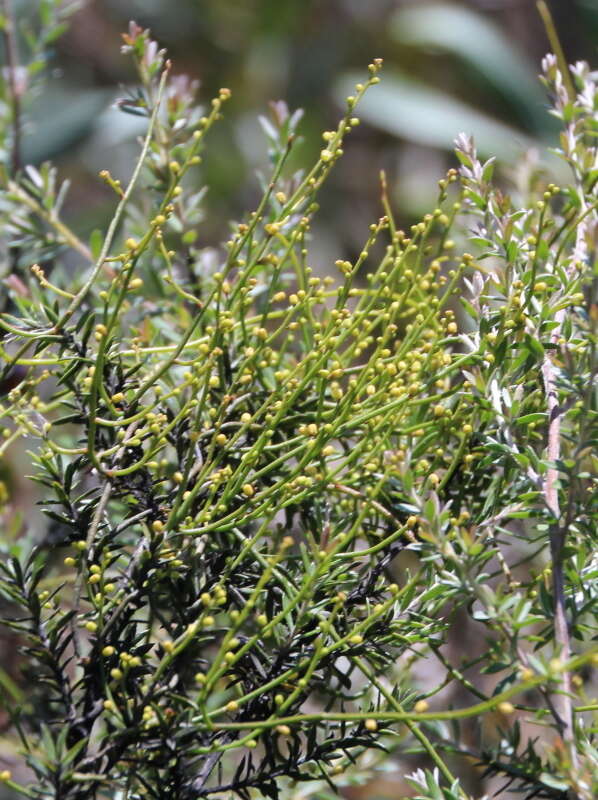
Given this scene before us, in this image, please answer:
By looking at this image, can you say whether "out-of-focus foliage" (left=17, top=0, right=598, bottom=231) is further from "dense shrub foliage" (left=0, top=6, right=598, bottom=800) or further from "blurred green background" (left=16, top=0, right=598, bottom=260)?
"dense shrub foliage" (left=0, top=6, right=598, bottom=800)

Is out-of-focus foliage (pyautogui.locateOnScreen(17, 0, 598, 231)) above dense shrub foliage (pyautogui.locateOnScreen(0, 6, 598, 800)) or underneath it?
above

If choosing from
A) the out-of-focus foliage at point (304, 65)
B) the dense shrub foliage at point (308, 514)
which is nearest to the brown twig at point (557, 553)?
the dense shrub foliage at point (308, 514)

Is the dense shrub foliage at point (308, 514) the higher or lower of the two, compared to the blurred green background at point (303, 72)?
lower

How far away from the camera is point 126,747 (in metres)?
0.38

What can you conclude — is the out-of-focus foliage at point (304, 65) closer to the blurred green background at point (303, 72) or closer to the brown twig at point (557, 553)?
the blurred green background at point (303, 72)

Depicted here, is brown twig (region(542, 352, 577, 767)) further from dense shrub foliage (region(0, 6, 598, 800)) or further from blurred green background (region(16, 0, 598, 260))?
blurred green background (region(16, 0, 598, 260))

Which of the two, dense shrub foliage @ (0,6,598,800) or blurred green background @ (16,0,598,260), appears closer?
dense shrub foliage @ (0,6,598,800)

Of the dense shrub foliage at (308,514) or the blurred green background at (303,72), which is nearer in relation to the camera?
the dense shrub foliage at (308,514)

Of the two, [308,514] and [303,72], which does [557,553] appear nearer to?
[308,514]

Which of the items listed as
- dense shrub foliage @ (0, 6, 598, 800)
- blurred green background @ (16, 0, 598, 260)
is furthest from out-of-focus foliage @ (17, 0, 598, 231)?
dense shrub foliage @ (0, 6, 598, 800)

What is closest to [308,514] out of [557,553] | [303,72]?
[557,553]

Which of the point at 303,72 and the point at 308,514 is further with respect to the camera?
the point at 303,72

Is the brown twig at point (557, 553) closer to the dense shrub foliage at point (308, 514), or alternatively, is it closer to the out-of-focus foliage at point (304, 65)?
the dense shrub foliage at point (308, 514)

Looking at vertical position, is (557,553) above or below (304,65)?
below
